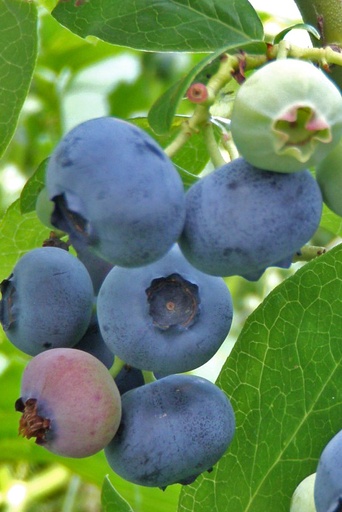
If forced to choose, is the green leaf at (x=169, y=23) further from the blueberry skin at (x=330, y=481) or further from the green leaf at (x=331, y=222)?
the blueberry skin at (x=330, y=481)

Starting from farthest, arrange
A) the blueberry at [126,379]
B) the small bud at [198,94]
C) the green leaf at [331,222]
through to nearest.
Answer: the green leaf at [331,222], the blueberry at [126,379], the small bud at [198,94]

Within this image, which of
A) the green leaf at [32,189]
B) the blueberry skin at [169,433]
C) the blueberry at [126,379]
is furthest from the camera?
the green leaf at [32,189]

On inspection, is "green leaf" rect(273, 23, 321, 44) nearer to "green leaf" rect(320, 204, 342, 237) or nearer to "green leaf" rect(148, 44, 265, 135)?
"green leaf" rect(148, 44, 265, 135)

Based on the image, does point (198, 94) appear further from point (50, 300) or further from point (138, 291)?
point (50, 300)

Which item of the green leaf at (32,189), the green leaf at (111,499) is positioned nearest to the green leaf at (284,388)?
the green leaf at (111,499)

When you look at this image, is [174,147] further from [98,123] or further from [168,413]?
[168,413]

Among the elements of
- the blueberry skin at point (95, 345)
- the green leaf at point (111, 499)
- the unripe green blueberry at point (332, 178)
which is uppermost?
the unripe green blueberry at point (332, 178)

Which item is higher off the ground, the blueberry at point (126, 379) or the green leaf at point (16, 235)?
the blueberry at point (126, 379)
